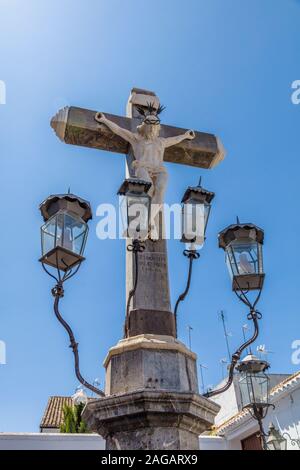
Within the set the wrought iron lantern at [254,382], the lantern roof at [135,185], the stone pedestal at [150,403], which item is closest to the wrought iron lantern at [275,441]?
the wrought iron lantern at [254,382]

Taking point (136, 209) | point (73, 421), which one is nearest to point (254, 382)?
point (136, 209)

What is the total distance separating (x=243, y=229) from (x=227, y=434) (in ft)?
38.0

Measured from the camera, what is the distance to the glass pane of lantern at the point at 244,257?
3.64 meters

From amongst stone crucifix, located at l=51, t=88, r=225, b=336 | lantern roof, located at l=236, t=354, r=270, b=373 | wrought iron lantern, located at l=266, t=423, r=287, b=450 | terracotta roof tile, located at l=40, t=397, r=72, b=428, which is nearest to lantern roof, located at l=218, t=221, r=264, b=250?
stone crucifix, located at l=51, t=88, r=225, b=336

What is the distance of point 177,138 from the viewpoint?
15.6ft

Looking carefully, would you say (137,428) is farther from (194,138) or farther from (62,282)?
(194,138)

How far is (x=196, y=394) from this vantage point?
264 centimetres

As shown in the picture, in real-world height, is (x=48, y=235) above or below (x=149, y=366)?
above

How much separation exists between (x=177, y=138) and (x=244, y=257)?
1743 millimetres

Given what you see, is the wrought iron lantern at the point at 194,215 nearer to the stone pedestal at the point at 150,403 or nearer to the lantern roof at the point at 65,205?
the lantern roof at the point at 65,205

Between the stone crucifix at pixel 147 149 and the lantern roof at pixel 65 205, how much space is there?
2.19ft

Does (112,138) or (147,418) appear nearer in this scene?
(147,418)

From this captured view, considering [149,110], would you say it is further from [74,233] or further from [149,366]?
[149,366]
